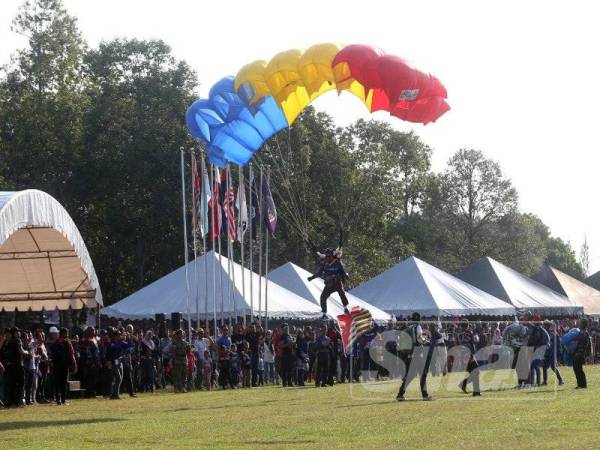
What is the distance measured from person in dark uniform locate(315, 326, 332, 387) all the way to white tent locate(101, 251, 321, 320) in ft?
13.6

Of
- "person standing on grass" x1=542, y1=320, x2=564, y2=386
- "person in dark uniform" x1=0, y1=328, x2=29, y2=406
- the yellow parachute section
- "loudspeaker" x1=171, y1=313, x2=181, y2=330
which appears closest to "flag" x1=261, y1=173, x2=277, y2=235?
"loudspeaker" x1=171, y1=313, x2=181, y2=330

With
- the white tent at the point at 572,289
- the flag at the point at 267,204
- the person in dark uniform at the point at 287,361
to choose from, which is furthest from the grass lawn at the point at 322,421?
the white tent at the point at 572,289

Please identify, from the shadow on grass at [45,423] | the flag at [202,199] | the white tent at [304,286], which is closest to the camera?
the shadow on grass at [45,423]

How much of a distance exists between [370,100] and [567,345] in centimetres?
625

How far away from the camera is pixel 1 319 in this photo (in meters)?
42.0

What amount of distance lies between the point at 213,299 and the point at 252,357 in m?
4.35

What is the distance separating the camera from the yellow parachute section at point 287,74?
2019 centimetres

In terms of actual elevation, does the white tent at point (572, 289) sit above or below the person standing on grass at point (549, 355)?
above

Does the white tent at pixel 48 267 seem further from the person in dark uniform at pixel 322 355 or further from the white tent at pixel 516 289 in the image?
the white tent at pixel 516 289

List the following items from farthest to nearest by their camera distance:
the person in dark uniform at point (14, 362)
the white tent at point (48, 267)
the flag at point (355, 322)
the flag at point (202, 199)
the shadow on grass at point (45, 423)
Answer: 1. the flag at point (202, 199)
2. the flag at point (355, 322)
3. the white tent at point (48, 267)
4. the person in dark uniform at point (14, 362)
5. the shadow on grass at point (45, 423)

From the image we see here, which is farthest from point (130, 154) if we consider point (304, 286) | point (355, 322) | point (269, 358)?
point (355, 322)

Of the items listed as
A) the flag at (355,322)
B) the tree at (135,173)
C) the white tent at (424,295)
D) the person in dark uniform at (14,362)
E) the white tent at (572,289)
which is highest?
the tree at (135,173)

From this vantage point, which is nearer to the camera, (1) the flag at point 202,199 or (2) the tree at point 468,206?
(1) the flag at point 202,199

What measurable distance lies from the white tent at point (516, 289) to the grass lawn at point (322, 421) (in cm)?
2139
